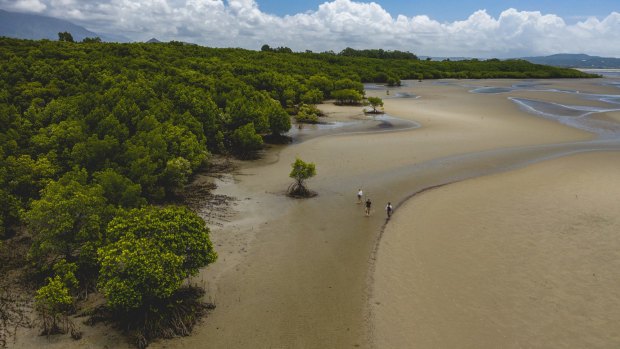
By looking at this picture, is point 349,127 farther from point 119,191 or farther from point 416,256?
point 119,191

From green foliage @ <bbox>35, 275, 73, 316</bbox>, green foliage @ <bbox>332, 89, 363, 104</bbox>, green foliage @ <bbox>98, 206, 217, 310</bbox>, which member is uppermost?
green foliage @ <bbox>332, 89, 363, 104</bbox>

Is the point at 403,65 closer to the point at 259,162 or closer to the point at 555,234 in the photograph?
the point at 259,162

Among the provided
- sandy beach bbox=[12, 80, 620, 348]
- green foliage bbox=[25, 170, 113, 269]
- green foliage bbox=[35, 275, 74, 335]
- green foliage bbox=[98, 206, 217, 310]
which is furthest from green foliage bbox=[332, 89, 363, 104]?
green foliage bbox=[35, 275, 74, 335]

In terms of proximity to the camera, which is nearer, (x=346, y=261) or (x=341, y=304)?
(x=341, y=304)

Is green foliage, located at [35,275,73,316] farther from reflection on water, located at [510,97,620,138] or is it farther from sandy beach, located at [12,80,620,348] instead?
reflection on water, located at [510,97,620,138]

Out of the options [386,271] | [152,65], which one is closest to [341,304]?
[386,271]

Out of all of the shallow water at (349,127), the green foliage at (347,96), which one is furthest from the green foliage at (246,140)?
the green foliage at (347,96)
